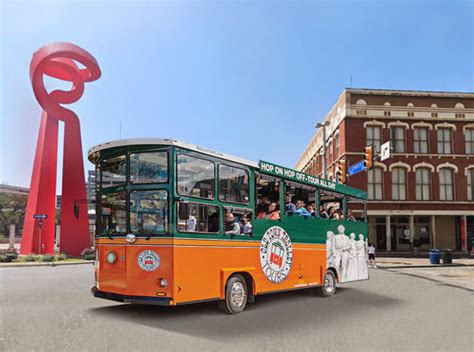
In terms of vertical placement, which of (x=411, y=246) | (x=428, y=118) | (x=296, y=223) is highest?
(x=428, y=118)

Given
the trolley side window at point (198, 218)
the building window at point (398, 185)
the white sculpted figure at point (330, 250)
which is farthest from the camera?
the building window at point (398, 185)

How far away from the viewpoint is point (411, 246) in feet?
136

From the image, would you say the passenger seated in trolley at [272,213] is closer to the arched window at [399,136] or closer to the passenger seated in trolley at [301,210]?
the passenger seated in trolley at [301,210]

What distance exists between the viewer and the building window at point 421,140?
137 ft

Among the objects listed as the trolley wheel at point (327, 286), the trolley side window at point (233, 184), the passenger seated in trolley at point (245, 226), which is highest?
the trolley side window at point (233, 184)

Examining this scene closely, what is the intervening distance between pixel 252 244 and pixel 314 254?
10.1 feet

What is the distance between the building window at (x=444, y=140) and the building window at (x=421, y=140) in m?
1.28

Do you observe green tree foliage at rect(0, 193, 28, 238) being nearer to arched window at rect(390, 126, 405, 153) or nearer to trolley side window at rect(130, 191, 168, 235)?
arched window at rect(390, 126, 405, 153)

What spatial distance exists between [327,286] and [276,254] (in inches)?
117

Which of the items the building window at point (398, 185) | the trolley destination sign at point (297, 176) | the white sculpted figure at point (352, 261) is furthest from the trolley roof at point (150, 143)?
the building window at point (398, 185)

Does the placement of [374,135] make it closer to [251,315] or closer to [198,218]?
[251,315]

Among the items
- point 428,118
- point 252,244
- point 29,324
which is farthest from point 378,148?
point 29,324

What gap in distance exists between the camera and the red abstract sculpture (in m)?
32.0

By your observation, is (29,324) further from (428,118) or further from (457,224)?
(457,224)
